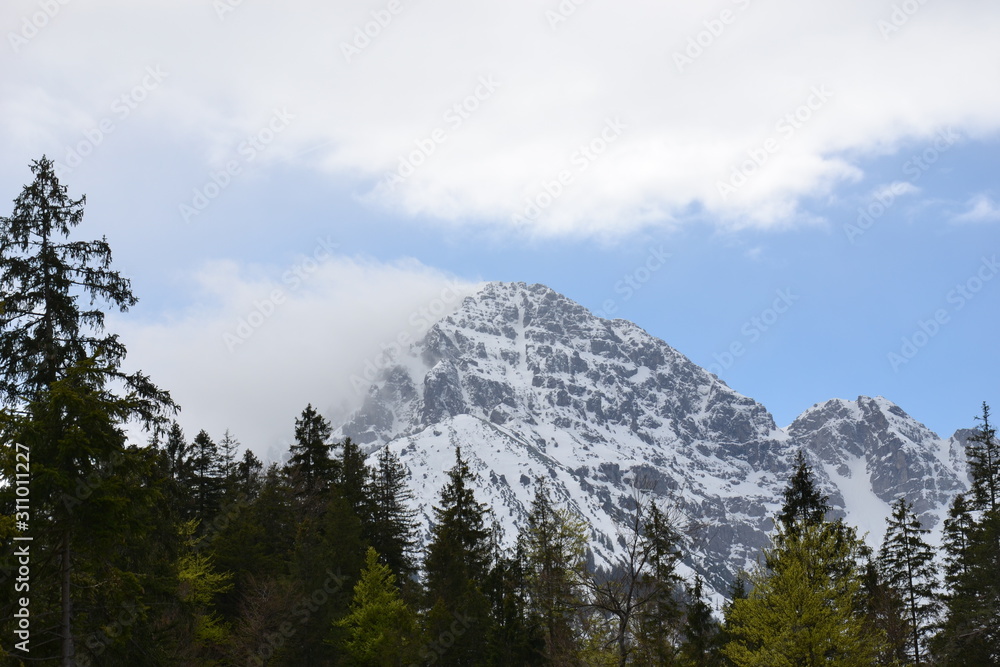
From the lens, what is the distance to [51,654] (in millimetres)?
15773

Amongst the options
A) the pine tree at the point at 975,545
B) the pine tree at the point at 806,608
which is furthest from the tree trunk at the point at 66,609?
the pine tree at the point at 975,545

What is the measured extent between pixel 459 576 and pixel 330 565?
6.87 metres

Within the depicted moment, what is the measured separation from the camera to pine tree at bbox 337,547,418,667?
125ft

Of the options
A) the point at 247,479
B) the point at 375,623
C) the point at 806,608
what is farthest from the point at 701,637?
the point at 247,479

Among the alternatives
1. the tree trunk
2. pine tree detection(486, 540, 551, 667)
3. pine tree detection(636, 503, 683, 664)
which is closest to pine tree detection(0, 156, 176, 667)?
the tree trunk

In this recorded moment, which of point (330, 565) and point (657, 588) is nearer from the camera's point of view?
point (657, 588)

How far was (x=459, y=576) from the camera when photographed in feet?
142

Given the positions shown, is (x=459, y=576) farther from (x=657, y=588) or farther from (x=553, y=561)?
(x=657, y=588)

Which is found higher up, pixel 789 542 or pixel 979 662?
pixel 789 542

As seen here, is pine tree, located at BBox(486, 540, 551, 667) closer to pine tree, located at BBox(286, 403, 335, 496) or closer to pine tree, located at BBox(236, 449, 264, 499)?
pine tree, located at BBox(286, 403, 335, 496)

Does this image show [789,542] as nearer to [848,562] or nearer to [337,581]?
[848,562]

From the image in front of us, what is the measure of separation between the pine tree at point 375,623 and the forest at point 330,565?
0.37 ft

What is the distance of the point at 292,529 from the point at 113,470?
3743cm

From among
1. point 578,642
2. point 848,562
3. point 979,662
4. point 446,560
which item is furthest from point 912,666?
point 446,560
